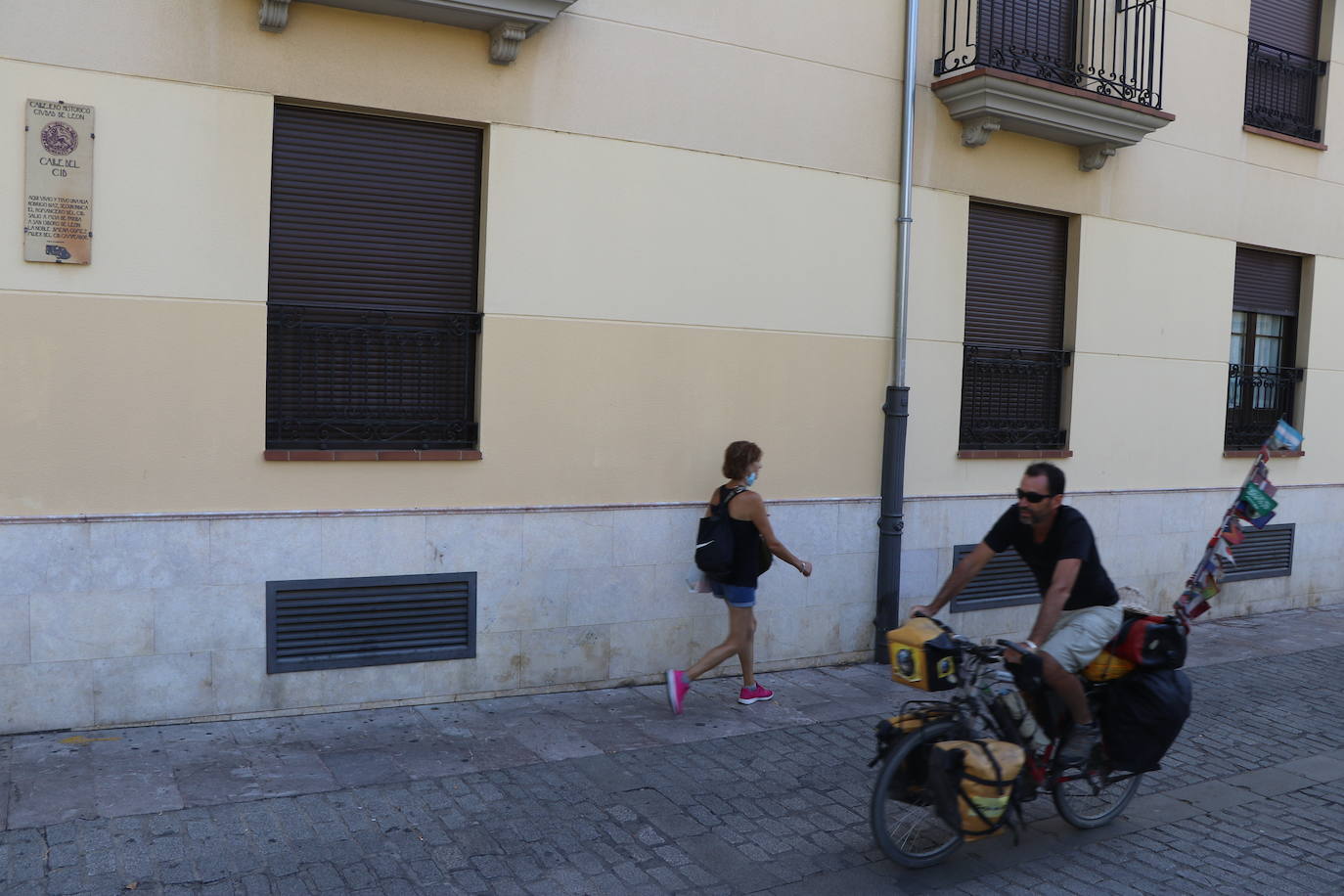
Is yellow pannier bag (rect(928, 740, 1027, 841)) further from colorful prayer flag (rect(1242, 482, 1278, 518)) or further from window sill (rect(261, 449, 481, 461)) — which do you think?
window sill (rect(261, 449, 481, 461))

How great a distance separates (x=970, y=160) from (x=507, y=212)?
3.94 metres

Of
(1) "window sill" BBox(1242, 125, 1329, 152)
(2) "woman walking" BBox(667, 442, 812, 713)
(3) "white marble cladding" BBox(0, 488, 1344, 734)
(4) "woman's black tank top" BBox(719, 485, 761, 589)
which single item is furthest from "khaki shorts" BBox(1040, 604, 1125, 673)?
(1) "window sill" BBox(1242, 125, 1329, 152)

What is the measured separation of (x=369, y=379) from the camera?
6762 mm

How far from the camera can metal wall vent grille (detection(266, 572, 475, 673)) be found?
21.1 feet

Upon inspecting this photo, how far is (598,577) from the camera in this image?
729cm

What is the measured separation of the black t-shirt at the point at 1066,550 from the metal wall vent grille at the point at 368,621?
10.7 feet

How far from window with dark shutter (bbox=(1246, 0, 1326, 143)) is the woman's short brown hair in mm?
7104

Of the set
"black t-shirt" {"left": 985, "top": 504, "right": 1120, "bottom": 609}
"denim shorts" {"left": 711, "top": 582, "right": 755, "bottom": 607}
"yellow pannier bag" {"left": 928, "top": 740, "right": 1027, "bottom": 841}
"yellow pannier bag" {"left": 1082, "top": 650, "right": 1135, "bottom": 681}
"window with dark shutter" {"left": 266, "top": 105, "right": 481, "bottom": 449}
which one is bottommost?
"yellow pannier bag" {"left": 928, "top": 740, "right": 1027, "bottom": 841}

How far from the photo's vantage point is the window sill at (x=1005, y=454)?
29.2 ft

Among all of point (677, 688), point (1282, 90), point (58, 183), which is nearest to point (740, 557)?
point (677, 688)

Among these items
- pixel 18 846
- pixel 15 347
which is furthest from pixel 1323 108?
pixel 18 846

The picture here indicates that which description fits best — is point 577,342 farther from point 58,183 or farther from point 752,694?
point 58,183

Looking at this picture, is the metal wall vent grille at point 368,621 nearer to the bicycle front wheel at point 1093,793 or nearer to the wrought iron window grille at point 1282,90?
the bicycle front wheel at point 1093,793

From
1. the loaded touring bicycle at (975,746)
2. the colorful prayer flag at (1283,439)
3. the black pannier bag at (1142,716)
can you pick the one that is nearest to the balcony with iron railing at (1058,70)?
the colorful prayer flag at (1283,439)
